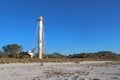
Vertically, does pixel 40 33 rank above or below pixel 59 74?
above

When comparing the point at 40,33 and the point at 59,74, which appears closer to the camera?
the point at 59,74

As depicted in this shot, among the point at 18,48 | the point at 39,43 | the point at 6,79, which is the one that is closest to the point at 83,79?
the point at 6,79

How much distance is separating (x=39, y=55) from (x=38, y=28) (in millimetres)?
6921

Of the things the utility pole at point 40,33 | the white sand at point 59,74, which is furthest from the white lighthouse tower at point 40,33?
the white sand at point 59,74

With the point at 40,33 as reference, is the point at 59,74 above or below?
below

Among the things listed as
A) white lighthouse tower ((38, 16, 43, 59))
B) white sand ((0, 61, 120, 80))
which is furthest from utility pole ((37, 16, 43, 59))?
white sand ((0, 61, 120, 80))

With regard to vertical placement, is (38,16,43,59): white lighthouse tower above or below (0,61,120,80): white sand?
above

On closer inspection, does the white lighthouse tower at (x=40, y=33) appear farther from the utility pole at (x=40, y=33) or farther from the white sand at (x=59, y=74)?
the white sand at (x=59, y=74)

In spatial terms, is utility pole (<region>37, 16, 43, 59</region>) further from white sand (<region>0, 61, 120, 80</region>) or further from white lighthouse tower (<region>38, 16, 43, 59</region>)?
white sand (<region>0, 61, 120, 80</region>)

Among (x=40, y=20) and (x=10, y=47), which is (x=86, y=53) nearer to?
(x=10, y=47)

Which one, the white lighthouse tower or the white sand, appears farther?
the white lighthouse tower

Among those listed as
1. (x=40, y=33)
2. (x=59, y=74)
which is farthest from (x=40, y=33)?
(x=59, y=74)

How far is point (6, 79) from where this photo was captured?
582 inches

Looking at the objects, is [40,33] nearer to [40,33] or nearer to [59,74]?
[40,33]
